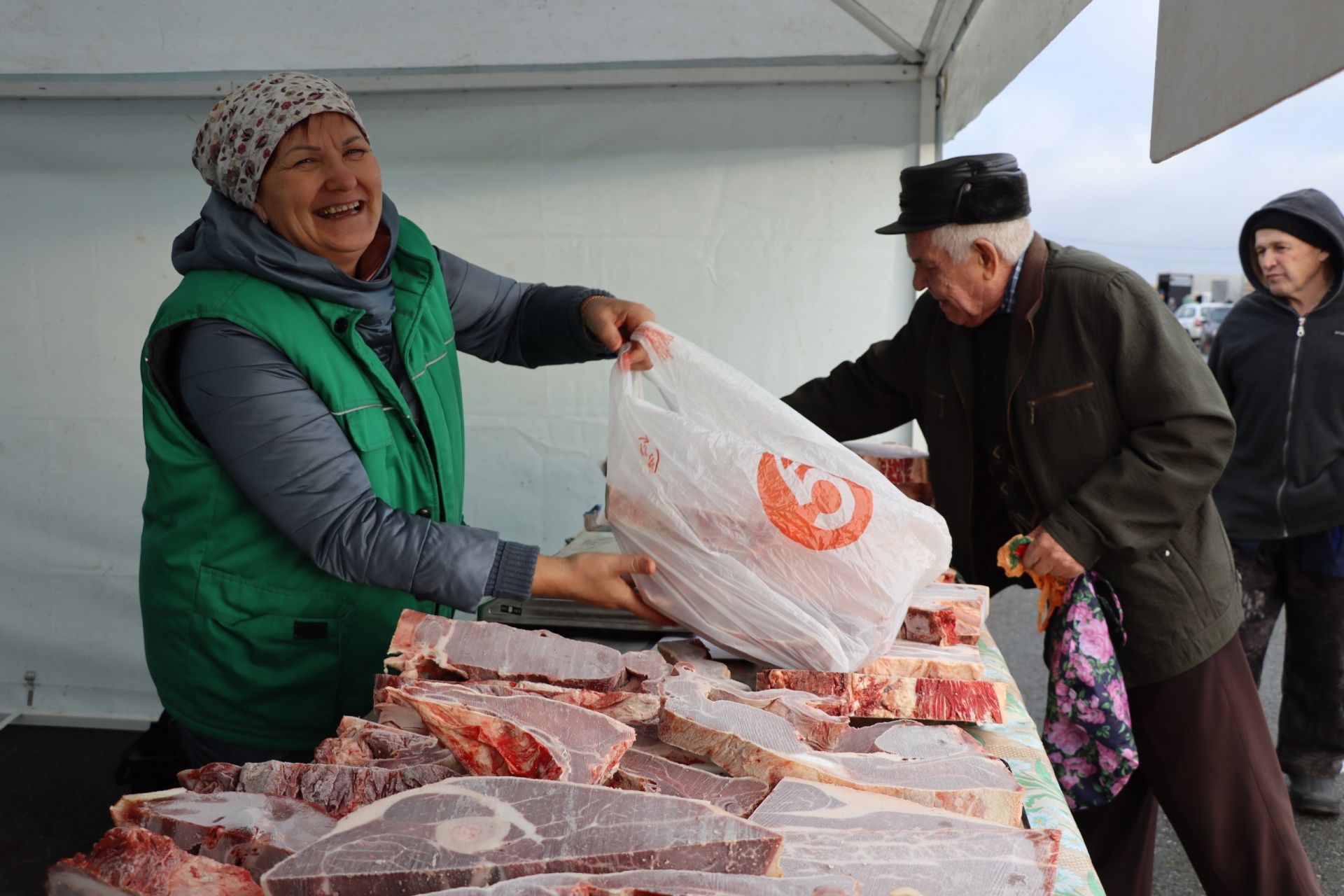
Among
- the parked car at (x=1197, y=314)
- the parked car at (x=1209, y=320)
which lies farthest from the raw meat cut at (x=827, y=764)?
the parked car at (x=1197, y=314)

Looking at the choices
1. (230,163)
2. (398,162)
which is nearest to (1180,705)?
(230,163)

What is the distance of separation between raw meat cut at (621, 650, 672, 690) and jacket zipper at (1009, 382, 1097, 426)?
1.19 m

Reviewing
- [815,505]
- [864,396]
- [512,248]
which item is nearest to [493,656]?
[815,505]

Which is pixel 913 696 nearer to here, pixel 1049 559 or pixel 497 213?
pixel 1049 559

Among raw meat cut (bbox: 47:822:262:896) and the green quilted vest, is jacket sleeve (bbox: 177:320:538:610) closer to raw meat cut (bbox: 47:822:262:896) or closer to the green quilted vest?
the green quilted vest

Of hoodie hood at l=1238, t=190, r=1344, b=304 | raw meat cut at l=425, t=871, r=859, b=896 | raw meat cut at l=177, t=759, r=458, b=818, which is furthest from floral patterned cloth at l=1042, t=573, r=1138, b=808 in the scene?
hoodie hood at l=1238, t=190, r=1344, b=304

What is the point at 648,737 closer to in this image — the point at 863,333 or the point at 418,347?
the point at 418,347

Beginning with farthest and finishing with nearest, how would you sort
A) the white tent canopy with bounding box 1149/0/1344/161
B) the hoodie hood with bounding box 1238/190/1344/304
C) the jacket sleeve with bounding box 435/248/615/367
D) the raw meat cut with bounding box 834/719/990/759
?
the hoodie hood with bounding box 1238/190/1344/304 < the jacket sleeve with bounding box 435/248/615/367 < the raw meat cut with bounding box 834/719/990/759 < the white tent canopy with bounding box 1149/0/1344/161

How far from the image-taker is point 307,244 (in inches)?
75.6

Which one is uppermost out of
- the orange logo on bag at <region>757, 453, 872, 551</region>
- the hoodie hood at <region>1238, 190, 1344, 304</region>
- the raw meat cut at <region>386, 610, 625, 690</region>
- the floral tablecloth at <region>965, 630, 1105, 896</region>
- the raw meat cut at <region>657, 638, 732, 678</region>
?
the hoodie hood at <region>1238, 190, 1344, 304</region>

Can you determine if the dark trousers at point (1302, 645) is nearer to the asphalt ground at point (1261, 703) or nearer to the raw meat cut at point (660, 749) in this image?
the asphalt ground at point (1261, 703)

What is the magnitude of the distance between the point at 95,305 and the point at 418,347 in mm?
2574

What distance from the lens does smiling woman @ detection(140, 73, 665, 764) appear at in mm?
1730

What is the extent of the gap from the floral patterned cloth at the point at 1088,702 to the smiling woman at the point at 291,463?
3.15 ft
